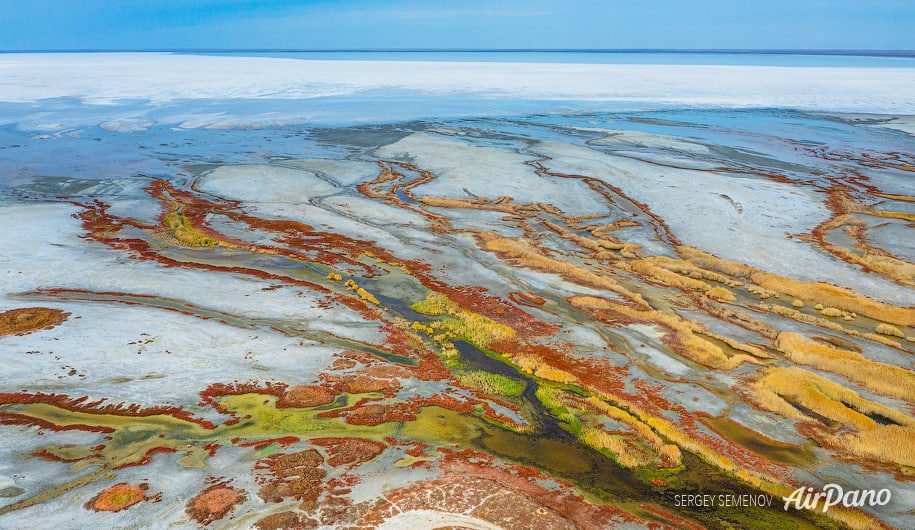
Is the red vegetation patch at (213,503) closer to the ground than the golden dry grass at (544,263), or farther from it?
closer to the ground

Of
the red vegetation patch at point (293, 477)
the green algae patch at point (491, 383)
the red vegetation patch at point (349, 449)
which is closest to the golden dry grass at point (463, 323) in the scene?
the green algae patch at point (491, 383)

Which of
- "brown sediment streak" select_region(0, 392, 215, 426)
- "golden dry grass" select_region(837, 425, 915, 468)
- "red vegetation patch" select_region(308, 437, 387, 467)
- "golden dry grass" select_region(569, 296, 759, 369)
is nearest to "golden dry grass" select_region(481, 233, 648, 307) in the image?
"golden dry grass" select_region(569, 296, 759, 369)

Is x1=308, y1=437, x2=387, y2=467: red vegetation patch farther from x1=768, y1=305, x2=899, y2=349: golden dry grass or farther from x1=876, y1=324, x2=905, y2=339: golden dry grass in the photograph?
x1=876, y1=324, x2=905, y2=339: golden dry grass

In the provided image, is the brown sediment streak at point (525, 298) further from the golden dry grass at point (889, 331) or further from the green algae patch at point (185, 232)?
the green algae patch at point (185, 232)

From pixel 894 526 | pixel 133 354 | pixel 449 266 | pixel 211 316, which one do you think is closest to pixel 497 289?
pixel 449 266

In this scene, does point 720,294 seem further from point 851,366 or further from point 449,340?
point 449,340

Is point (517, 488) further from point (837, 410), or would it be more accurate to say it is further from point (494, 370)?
point (837, 410)

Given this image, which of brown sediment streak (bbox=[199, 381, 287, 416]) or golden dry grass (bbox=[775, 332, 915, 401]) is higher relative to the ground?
golden dry grass (bbox=[775, 332, 915, 401])
